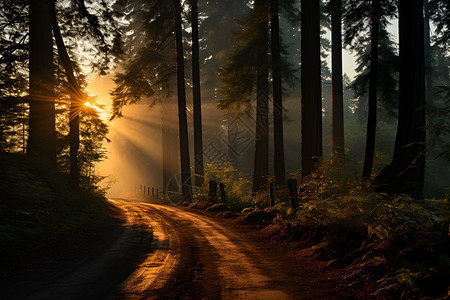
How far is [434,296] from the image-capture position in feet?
13.0

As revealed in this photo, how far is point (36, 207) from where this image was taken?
925 cm

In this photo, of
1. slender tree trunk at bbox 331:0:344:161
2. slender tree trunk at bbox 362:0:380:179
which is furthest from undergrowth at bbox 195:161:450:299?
slender tree trunk at bbox 331:0:344:161

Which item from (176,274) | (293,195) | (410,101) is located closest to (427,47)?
(410,101)

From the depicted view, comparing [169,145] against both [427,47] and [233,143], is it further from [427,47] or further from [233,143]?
[427,47]

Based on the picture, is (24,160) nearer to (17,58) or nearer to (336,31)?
(17,58)

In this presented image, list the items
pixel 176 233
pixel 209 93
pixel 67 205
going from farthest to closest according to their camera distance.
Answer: pixel 209 93 → pixel 67 205 → pixel 176 233

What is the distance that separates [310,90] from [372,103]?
220cm

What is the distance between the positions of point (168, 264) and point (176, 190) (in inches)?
916

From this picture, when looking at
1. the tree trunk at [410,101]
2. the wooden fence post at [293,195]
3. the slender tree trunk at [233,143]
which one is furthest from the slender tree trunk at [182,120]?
the tree trunk at [410,101]

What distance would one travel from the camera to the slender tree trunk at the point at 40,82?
1310cm

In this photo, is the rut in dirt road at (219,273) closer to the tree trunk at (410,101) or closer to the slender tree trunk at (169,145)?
the tree trunk at (410,101)

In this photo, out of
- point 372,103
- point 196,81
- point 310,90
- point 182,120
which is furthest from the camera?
point 182,120

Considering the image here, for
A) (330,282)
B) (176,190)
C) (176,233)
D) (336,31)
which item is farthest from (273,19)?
(176,190)

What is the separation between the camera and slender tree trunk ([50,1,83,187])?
1378cm
